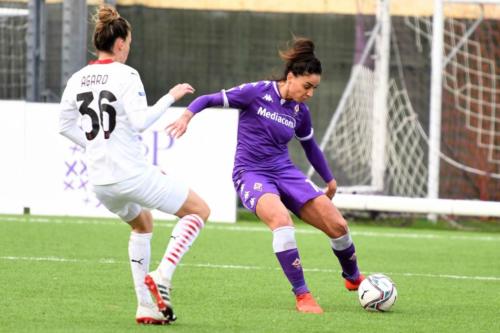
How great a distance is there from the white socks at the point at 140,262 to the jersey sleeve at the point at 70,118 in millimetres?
612

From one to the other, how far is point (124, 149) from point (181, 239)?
0.59 m

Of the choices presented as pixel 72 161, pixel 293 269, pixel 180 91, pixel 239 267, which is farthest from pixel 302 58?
pixel 72 161

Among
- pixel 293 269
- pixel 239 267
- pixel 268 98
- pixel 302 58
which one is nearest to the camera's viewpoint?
pixel 293 269

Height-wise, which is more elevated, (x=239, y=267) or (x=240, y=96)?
(x=240, y=96)

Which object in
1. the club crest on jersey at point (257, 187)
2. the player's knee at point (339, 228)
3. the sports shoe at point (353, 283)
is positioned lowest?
the sports shoe at point (353, 283)

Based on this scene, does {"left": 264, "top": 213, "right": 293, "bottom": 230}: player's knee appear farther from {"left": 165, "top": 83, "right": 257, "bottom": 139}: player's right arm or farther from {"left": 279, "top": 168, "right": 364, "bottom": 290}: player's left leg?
{"left": 165, "top": 83, "right": 257, "bottom": 139}: player's right arm

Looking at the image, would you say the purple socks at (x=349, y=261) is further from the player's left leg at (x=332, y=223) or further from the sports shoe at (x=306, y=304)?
the sports shoe at (x=306, y=304)

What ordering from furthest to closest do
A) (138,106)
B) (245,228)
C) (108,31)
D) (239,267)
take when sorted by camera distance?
(245,228) < (239,267) < (108,31) < (138,106)

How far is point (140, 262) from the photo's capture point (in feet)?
22.4

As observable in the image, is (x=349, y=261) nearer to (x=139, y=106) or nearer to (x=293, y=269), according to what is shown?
(x=293, y=269)

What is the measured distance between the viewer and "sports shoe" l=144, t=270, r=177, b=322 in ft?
21.1

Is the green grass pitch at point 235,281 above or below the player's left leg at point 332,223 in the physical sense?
below

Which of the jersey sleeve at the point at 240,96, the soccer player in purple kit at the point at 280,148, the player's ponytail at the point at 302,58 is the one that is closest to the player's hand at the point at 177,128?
the soccer player in purple kit at the point at 280,148

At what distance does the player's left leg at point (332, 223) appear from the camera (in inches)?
313
